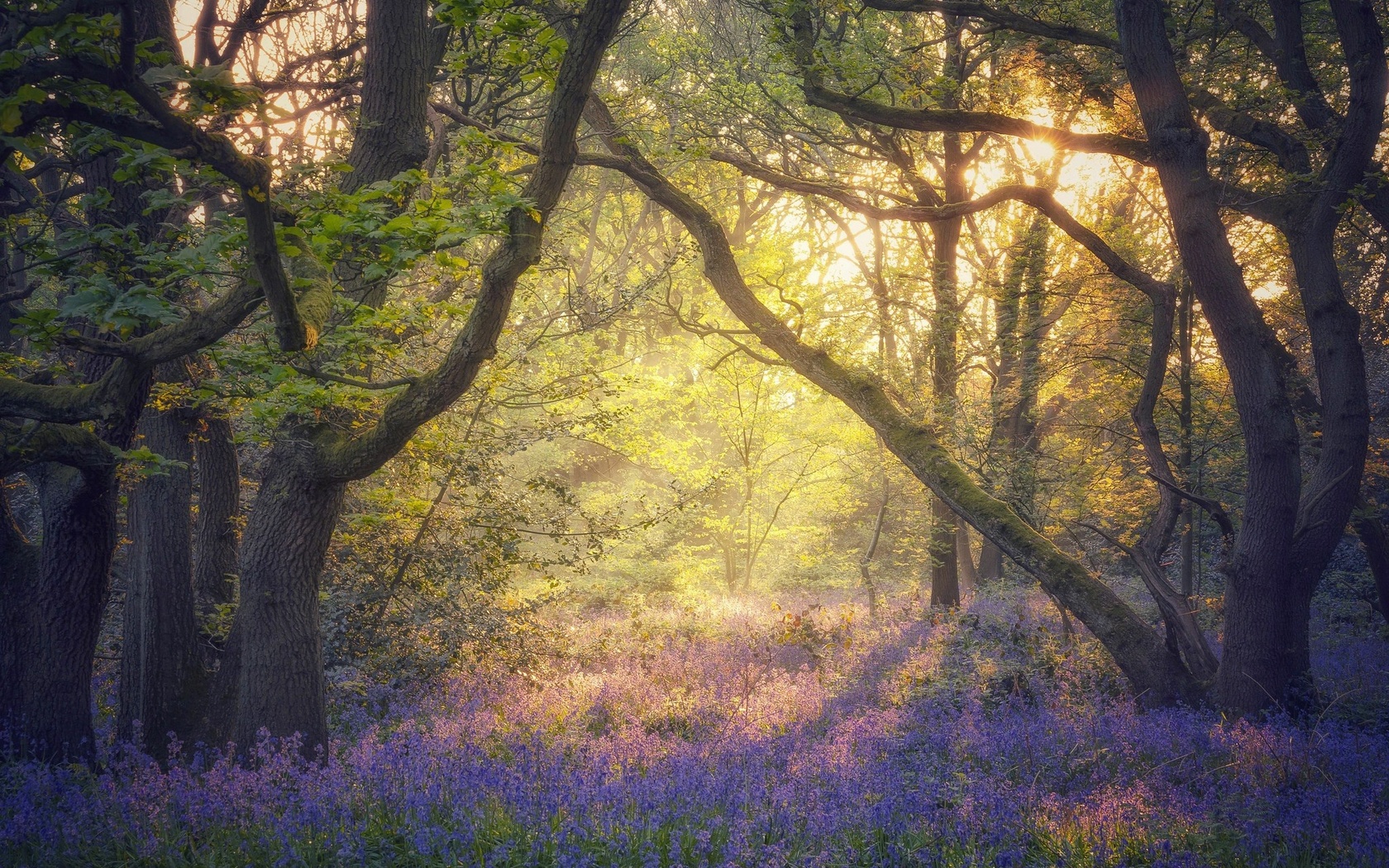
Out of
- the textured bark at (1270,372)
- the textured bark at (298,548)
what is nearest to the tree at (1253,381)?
the textured bark at (1270,372)

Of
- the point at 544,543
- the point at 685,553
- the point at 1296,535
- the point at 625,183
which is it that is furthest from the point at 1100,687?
the point at 544,543

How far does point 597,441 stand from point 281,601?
207 inches

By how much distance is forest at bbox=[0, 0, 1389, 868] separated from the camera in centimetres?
414

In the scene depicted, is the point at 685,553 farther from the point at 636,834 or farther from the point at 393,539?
the point at 636,834

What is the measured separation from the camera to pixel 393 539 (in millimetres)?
9969

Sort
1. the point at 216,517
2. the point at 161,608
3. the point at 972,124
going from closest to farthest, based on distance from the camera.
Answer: the point at 161,608 < the point at 216,517 < the point at 972,124

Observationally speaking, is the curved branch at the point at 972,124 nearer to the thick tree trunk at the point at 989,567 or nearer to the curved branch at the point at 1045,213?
the curved branch at the point at 1045,213

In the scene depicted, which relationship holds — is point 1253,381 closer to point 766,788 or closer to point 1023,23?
point 1023,23

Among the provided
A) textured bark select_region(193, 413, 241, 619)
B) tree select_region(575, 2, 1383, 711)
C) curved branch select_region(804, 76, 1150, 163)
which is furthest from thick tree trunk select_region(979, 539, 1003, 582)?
textured bark select_region(193, 413, 241, 619)

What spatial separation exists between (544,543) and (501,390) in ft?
59.5

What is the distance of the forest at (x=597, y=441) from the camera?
414 centimetres

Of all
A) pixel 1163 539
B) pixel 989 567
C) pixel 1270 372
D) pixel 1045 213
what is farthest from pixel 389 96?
pixel 989 567

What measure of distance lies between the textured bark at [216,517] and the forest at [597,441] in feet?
0.12

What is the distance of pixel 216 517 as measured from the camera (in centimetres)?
754
